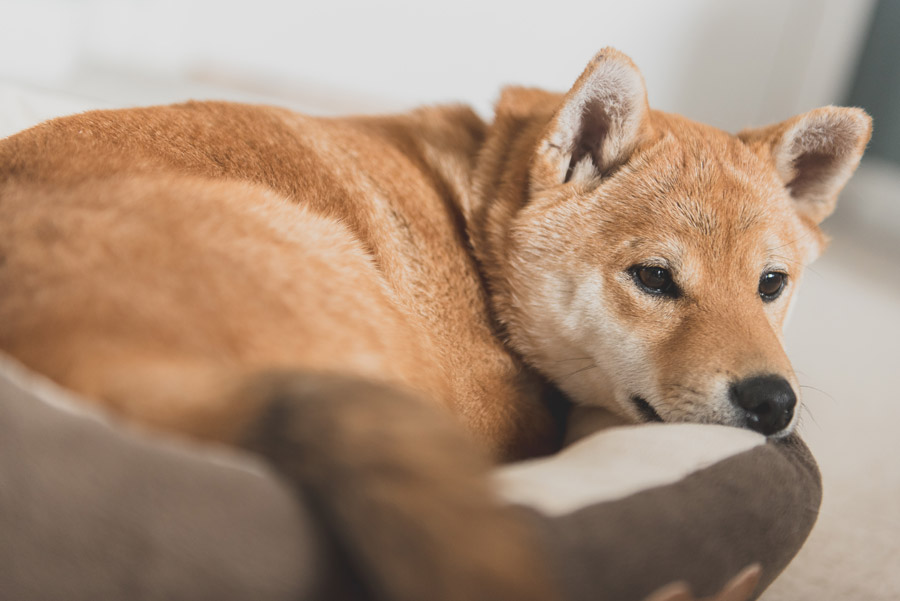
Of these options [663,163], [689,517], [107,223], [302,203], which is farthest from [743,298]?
[107,223]

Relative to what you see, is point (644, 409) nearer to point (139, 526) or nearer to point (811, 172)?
point (811, 172)

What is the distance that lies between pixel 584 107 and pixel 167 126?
0.88 metres

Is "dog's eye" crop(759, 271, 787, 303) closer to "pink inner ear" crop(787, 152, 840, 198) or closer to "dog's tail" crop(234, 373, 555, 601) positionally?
"pink inner ear" crop(787, 152, 840, 198)

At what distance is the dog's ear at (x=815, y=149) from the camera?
1723mm

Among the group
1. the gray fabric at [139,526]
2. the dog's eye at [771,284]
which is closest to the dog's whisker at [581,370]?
the dog's eye at [771,284]

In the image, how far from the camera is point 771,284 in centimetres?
164

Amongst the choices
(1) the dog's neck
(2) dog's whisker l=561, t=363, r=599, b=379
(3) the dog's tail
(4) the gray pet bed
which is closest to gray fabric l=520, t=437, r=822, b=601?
(4) the gray pet bed

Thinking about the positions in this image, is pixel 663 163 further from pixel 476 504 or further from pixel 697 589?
pixel 476 504

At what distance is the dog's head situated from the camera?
142 centimetres

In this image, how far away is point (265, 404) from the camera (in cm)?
79

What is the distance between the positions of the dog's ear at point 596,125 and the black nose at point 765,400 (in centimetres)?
59

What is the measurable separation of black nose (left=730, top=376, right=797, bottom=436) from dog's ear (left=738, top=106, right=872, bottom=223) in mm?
648

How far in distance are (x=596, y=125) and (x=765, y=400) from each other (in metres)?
0.71

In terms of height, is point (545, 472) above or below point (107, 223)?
below
